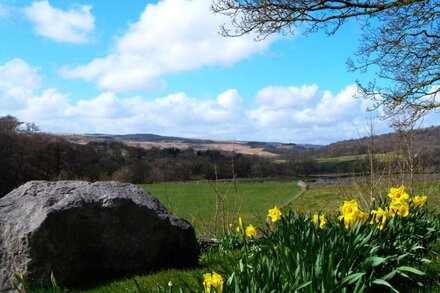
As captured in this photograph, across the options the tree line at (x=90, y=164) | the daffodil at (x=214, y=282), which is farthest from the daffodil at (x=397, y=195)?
the tree line at (x=90, y=164)

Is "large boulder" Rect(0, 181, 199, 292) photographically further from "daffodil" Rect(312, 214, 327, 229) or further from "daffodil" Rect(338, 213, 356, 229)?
"daffodil" Rect(338, 213, 356, 229)

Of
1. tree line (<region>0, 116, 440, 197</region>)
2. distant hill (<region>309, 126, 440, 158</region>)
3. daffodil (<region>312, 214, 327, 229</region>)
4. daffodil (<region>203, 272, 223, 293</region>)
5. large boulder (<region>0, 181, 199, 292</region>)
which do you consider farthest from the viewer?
tree line (<region>0, 116, 440, 197</region>)

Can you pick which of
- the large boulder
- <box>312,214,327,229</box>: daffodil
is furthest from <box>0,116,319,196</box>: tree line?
<box>312,214,327,229</box>: daffodil

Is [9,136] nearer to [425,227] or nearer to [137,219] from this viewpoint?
[137,219]

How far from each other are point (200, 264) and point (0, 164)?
109ft

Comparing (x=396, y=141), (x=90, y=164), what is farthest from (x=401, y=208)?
(x=90, y=164)

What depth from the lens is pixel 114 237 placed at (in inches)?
256

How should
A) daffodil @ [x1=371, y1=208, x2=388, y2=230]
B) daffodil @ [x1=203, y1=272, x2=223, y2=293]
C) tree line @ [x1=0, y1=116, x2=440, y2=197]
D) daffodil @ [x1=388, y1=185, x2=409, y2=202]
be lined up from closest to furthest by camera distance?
1. daffodil @ [x1=203, y1=272, x2=223, y2=293]
2. daffodil @ [x1=371, y1=208, x2=388, y2=230]
3. daffodil @ [x1=388, y1=185, x2=409, y2=202]
4. tree line @ [x1=0, y1=116, x2=440, y2=197]

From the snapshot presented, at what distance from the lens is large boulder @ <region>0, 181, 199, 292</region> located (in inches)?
235

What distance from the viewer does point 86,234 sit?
6.34 metres

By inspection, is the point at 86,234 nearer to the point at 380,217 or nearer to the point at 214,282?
the point at 380,217

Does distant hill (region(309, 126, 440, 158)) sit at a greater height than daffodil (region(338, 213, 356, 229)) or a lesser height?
greater

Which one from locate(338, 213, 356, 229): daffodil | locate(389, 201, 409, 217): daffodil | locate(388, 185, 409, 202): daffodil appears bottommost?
locate(338, 213, 356, 229): daffodil

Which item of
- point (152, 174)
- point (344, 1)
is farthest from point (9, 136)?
point (344, 1)
